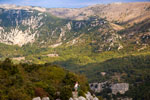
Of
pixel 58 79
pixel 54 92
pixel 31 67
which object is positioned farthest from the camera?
pixel 31 67

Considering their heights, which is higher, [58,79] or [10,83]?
[10,83]

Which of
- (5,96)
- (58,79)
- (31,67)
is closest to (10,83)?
(5,96)

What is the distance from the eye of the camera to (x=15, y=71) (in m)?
95.1

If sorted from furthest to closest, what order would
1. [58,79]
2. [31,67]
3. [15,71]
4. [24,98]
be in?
1. [31,67]
2. [58,79]
3. [15,71]
4. [24,98]

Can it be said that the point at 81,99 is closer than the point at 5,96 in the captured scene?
No

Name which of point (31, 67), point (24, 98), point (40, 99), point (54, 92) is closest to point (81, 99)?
point (54, 92)

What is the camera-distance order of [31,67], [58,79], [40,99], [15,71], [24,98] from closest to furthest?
[24,98] < [40,99] < [15,71] < [58,79] < [31,67]

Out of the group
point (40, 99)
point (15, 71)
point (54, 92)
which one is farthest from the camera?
point (15, 71)

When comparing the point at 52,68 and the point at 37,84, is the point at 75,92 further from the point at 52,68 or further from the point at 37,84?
the point at 52,68

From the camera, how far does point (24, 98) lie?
216ft

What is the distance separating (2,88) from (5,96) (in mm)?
7206

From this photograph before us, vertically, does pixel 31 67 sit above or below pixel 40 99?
below

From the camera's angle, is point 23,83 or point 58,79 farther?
point 58,79

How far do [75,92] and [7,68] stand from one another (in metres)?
30.0
